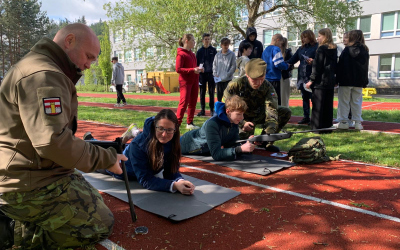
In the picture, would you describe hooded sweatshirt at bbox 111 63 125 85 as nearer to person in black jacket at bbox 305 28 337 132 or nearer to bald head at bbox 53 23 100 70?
person in black jacket at bbox 305 28 337 132

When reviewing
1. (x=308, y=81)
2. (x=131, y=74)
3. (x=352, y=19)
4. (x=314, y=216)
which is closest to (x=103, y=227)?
(x=314, y=216)

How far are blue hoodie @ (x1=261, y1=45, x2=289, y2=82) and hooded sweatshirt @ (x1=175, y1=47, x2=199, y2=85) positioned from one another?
1746 mm

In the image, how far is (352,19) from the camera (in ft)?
58.6

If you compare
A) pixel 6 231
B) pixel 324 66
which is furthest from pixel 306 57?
pixel 6 231

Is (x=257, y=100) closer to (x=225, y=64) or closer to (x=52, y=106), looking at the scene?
(x=225, y=64)

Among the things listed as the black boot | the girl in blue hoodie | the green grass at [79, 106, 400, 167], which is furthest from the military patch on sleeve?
the green grass at [79, 106, 400, 167]

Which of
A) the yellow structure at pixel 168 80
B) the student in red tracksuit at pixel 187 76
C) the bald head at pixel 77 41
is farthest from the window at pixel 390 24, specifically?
the bald head at pixel 77 41

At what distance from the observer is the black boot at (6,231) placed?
2312mm

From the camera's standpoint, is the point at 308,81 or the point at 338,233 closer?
the point at 338,233

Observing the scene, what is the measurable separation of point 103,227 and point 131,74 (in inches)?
2000

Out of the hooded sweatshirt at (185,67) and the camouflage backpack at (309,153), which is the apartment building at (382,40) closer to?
the hooded sweatshirt at (185,67)

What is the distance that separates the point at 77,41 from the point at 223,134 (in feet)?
9.68

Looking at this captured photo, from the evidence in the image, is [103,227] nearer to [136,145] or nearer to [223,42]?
[136,145]

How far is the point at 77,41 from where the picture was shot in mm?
2244
